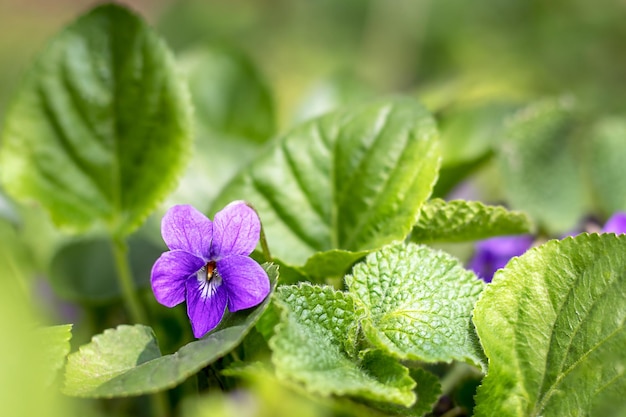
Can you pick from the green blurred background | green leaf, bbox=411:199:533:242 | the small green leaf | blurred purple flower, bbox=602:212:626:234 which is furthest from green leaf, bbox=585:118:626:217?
the green blurred background

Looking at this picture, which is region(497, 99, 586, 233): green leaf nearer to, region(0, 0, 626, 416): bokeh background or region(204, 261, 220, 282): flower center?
region(0, 0, 626, 416): bokeh background

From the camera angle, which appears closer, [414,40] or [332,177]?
[332,177]

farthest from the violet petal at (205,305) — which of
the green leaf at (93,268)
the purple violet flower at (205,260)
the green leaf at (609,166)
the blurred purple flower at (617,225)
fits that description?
the green leaf at (609,166)

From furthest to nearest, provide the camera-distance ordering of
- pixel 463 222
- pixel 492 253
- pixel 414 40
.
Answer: pixel 414 40
pixel 492 253
pixel 463 222

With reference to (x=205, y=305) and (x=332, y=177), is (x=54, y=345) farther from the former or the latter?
(x=332, y=177)

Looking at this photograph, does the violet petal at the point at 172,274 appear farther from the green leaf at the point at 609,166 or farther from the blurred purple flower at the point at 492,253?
the green leaf at the point at 609,166

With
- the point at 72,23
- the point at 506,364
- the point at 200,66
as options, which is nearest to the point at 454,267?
the point at 506,364

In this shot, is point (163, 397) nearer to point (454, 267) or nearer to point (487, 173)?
point (454, 267)

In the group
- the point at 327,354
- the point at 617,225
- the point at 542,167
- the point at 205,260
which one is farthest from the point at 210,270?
the point at 542,167
